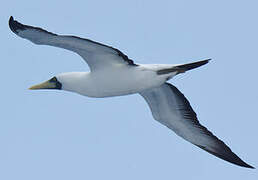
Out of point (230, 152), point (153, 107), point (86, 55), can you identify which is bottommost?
point (230, 152)

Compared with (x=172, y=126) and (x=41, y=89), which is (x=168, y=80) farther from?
(x=41, y=89)

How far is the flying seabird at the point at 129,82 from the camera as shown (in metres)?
13.9

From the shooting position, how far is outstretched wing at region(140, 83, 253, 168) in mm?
16641

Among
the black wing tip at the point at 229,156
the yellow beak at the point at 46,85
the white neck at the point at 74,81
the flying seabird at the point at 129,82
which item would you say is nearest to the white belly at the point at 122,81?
the flying seabird at the point at 129,82

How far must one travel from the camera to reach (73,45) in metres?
14.1

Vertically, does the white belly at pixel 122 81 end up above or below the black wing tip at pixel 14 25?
below

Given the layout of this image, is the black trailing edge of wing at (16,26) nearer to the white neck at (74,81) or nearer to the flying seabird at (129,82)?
the flying seabird at (129,82)

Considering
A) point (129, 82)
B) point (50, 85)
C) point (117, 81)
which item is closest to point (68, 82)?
point (50, 85)

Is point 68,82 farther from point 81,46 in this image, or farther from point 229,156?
point 229,156

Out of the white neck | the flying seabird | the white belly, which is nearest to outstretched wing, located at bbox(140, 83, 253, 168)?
the flying seabird

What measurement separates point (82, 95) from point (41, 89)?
4.94 ft

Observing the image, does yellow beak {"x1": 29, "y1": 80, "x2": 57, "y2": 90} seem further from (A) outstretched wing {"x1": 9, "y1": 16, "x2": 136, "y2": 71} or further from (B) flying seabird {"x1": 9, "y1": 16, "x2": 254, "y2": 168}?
(A) outstretched wing {"x1": 9, "y1": 16, "x2": 136, "y2": 71}

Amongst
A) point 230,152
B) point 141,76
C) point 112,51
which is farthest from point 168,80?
point 230,152

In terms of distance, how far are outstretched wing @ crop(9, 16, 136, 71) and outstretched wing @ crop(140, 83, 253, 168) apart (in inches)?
88.8
